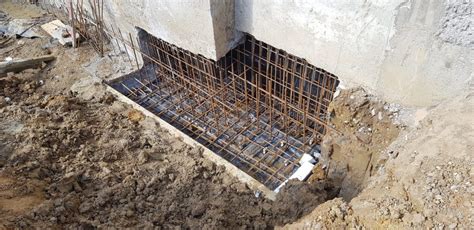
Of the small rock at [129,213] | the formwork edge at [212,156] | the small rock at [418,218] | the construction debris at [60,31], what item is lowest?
the formwork edge at [212,156]

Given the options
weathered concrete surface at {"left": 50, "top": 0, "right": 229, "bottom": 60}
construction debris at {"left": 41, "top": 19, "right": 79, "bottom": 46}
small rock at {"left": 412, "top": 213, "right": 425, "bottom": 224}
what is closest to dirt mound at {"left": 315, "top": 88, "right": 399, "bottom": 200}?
small rock at {"left": 412, "top": 213, "right": 425, "bottom": 224}

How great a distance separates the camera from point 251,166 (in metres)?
3.94

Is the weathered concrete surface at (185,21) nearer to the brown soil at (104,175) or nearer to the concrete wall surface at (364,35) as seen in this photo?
Result: the concrete wall surface at (364,35)

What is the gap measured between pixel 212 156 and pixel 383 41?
73.8 inches

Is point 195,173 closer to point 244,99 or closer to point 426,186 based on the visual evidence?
point 244,99

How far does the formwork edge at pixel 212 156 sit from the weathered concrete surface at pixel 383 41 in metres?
1.17

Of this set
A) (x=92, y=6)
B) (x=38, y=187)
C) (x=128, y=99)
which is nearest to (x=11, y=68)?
(x=92, y=6)

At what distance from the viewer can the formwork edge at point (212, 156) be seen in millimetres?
3590

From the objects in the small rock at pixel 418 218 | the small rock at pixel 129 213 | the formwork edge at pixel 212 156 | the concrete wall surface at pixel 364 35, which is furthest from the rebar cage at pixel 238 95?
the small rock at pixel 418 218

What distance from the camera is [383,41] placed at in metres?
2.94

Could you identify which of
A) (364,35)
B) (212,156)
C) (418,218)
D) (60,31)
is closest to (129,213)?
(212,156)

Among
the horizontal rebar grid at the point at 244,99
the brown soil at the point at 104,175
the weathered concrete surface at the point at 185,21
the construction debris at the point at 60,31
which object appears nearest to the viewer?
the brown soil at the point at 104,175

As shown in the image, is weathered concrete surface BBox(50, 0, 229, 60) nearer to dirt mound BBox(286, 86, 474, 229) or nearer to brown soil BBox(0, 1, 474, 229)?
brown soil BBox(0, 1, 474, 229)

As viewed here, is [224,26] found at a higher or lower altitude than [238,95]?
higher
